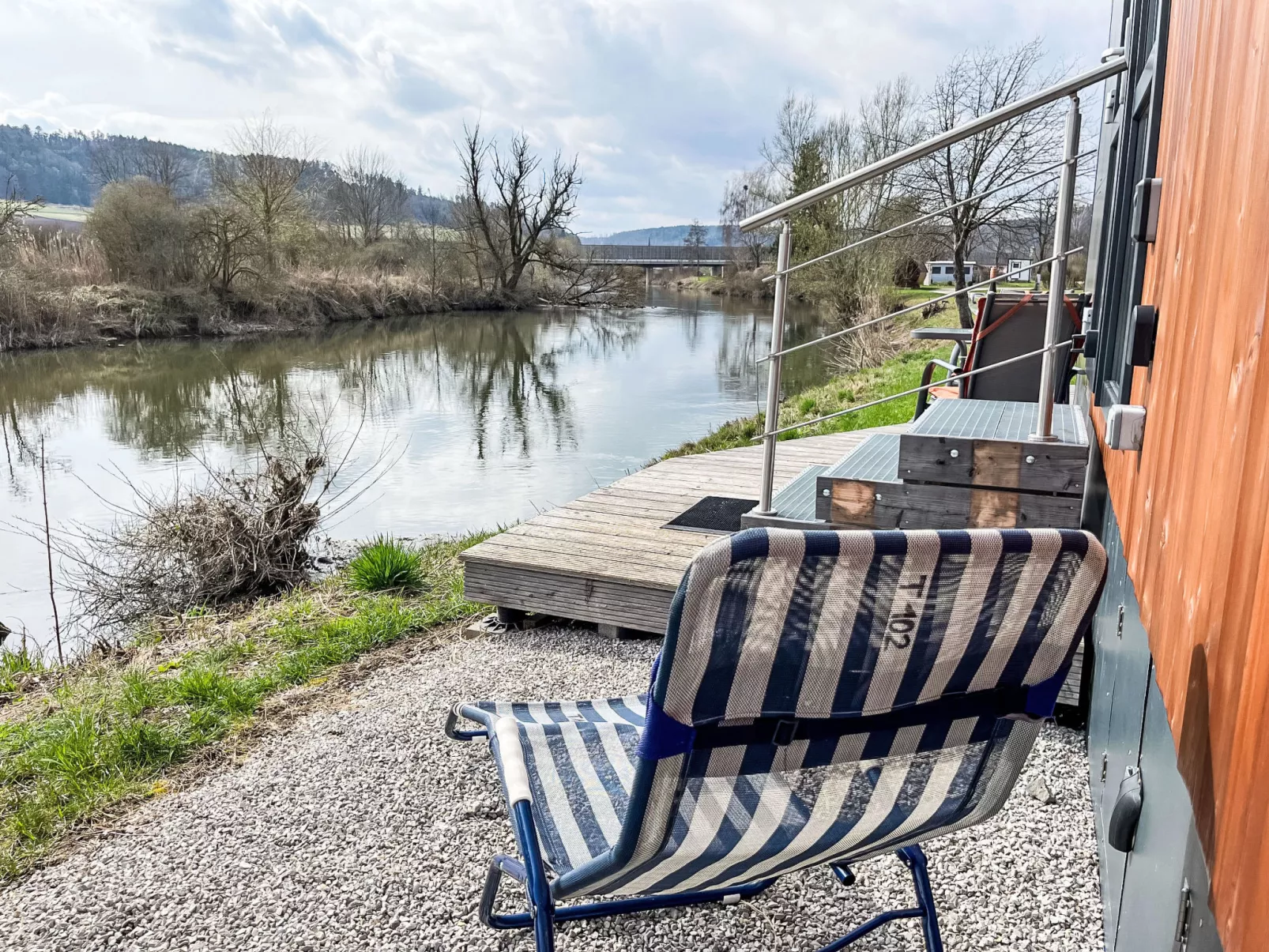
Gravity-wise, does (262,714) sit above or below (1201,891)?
below

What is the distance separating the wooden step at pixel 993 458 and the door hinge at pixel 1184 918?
6.64ft

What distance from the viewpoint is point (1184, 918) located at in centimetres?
122

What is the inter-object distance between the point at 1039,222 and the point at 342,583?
59.0ft

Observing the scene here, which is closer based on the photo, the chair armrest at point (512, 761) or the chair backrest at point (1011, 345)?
the chair armrest at point (512, 761)

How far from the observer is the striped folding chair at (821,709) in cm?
132

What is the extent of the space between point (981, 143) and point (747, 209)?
31798mm

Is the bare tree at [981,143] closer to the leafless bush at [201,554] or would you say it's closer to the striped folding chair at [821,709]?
the leafless bush at [201,554]

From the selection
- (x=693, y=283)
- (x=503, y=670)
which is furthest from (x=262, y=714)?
(x=693, y=283)

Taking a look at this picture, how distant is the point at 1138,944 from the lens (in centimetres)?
157

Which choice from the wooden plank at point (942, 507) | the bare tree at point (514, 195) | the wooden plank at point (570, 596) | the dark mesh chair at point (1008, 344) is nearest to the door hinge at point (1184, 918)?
the wooden plank at point (942, 507)

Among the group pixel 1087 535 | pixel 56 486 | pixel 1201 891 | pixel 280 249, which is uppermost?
pixel 280 249

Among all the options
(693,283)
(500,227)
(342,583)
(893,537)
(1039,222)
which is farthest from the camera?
(693,283)

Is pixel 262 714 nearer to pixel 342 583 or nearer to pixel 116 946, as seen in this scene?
pixel 116 946

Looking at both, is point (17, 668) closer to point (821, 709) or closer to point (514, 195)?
point (821, 709)
